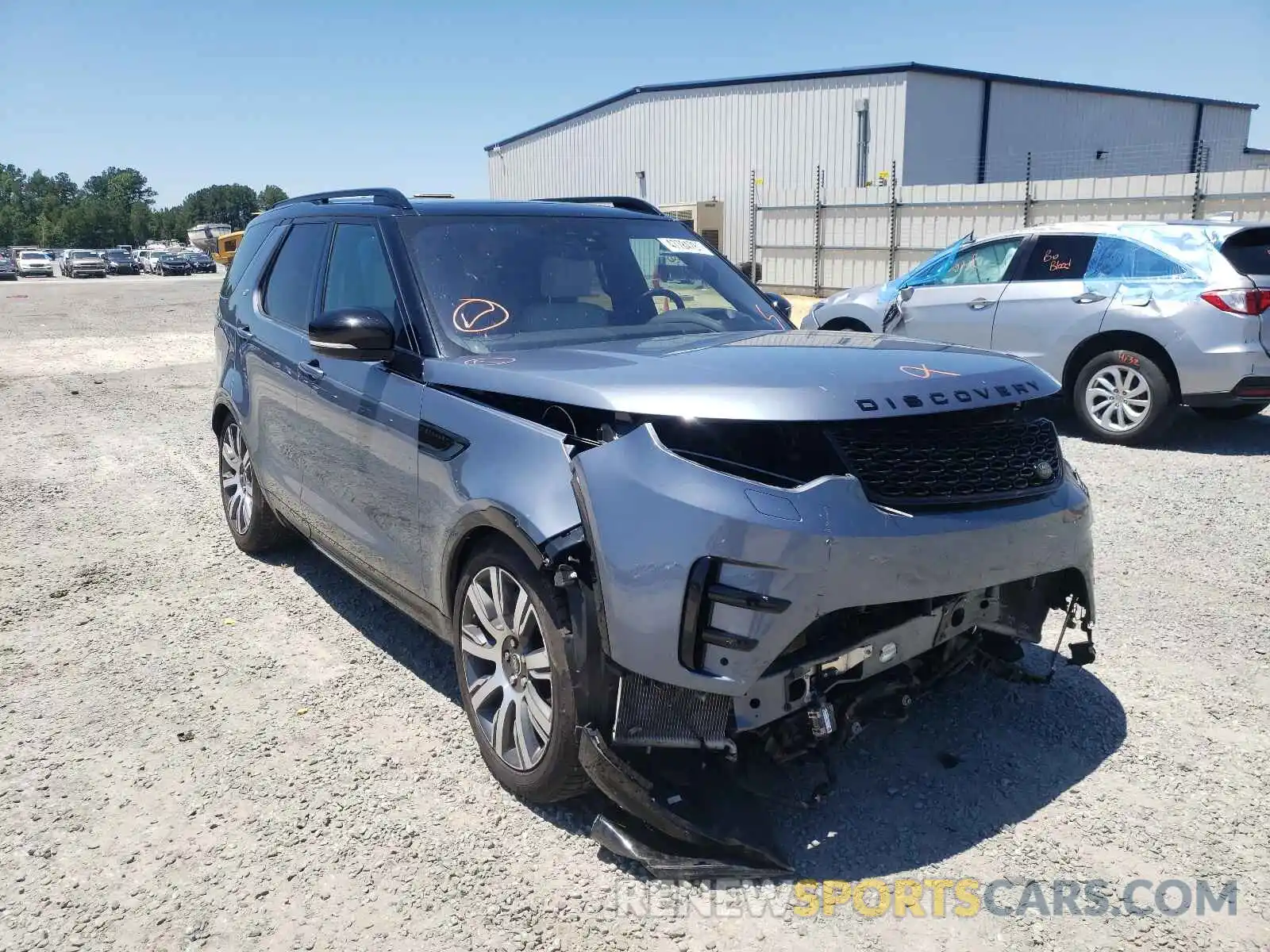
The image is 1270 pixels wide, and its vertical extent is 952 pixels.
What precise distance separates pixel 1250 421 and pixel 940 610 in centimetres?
754

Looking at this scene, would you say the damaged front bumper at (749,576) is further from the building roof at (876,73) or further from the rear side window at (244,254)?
the building roof at (876,73)

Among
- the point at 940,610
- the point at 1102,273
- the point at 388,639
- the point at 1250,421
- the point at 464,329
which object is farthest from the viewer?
the point at 1250,421

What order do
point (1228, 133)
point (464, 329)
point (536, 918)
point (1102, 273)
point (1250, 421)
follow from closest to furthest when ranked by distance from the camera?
point (536, 918)
point (464, 329)
point (1102, 273)
point (1250, 421)
point (1228, 133)

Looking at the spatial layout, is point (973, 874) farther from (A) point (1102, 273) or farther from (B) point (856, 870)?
(A) point (1102, 273)

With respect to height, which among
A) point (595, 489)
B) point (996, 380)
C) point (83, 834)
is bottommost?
point (83, 834)

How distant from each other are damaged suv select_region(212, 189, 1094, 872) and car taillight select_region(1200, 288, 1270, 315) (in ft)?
16.8

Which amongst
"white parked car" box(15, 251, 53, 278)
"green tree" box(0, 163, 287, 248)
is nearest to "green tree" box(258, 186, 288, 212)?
"green tree" box(0, 163, 287, 248)

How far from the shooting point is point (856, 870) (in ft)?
9.09

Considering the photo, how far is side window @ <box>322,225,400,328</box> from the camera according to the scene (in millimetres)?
3820

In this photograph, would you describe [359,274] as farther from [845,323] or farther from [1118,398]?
[845,323]

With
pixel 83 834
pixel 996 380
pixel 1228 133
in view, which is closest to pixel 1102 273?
pixel 996 380

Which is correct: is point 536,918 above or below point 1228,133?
below

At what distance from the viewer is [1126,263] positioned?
310 inches

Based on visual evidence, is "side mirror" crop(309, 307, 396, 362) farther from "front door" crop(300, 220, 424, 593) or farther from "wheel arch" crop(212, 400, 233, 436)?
"wheel arch" crop(212, 400, 233, 436)
